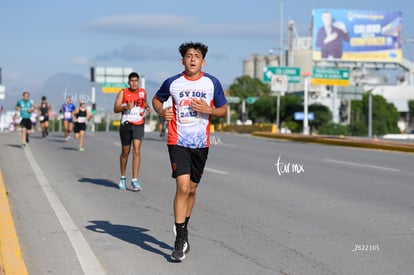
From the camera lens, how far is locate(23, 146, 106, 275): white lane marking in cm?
677

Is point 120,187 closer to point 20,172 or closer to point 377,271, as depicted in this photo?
point 20,172

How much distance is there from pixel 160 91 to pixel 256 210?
11.6 ft

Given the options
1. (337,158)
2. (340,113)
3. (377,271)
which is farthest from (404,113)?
(377,271)

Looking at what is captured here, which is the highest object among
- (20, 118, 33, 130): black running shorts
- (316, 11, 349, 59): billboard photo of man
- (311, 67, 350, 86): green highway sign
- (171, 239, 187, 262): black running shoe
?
(316, 11, 349, 59): billboard photo of man

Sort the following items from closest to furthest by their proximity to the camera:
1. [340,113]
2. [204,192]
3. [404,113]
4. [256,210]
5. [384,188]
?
[256,210], [204,192], [384,188], [340,113], [404,113]

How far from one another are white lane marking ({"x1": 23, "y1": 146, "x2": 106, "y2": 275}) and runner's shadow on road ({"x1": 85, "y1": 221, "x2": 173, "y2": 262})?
27cm

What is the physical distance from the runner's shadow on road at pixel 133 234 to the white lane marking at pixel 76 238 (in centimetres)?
27

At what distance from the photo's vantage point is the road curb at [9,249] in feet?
21.6

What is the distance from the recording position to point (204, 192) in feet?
41.9

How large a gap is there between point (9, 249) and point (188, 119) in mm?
2014

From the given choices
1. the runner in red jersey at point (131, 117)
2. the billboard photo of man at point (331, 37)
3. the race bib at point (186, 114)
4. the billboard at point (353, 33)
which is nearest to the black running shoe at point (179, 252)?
the race bib at point (186, 114)

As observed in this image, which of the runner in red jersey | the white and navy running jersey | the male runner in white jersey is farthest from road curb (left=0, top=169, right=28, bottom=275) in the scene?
the runner in red jersey

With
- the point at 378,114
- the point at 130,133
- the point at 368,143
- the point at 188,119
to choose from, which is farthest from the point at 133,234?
the point at 378,114

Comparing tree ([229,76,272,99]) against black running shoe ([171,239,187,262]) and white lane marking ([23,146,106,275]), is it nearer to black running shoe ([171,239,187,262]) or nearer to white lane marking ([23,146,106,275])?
white lane marking ([23,146,106,275])
